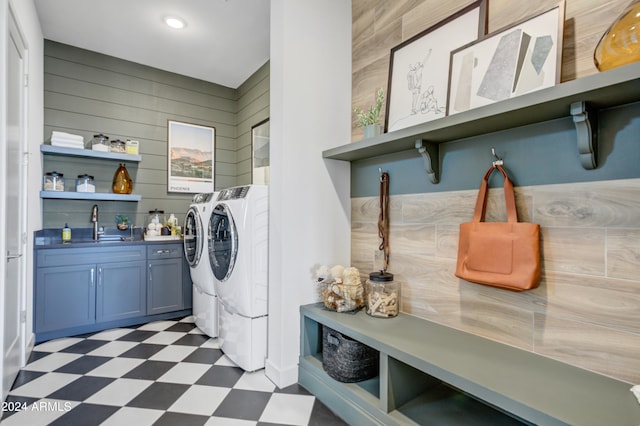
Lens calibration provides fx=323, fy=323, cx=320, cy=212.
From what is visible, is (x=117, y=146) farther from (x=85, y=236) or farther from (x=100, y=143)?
(x=85, y=236)

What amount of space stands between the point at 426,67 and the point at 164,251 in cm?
288

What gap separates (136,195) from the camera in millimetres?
3453

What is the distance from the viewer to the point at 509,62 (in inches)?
55.5

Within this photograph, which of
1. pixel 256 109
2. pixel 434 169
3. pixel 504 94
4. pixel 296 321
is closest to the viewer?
pixel 504 94

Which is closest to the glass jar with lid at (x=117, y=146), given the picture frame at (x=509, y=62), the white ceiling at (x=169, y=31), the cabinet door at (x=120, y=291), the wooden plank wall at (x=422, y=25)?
the white ceiling at (x=169, y=31)

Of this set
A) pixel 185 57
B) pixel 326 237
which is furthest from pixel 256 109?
pixel 326 237

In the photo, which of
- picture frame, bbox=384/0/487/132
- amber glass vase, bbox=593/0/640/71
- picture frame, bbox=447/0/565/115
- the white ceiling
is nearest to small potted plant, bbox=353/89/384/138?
picture frame, bbox=384/0/487/132

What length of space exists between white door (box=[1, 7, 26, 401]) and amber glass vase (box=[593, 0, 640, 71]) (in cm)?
276

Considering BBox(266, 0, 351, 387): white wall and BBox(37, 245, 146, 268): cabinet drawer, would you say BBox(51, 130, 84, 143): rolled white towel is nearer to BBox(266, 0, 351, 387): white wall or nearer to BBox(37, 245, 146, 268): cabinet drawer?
BBox(37, 245, 146, 268): cabinet drawer

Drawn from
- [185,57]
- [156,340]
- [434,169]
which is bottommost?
[156,340]

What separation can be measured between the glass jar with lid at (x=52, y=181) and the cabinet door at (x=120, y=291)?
88 cm

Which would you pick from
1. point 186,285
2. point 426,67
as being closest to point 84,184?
point 186,285

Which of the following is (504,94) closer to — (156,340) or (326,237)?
(326,237)

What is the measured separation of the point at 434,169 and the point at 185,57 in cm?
311
